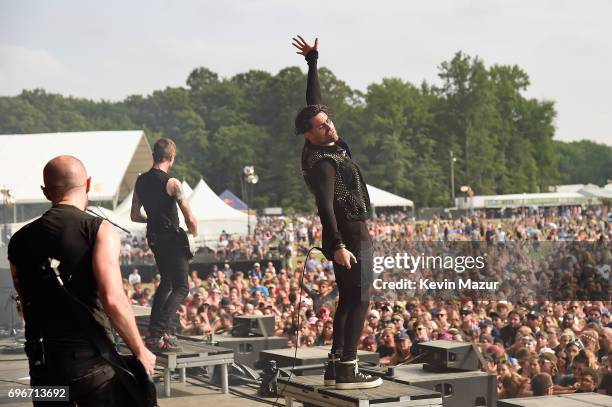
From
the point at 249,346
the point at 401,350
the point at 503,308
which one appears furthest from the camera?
the point at 503,308

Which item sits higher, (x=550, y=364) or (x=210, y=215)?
(x=210, y=215)

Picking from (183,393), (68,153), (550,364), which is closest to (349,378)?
(183,393)

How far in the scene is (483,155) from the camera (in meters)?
73.4

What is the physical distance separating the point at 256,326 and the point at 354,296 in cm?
403

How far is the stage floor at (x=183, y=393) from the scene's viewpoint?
6691 millimetres

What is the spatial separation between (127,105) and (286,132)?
7579 mm

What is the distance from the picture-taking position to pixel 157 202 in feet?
22.6

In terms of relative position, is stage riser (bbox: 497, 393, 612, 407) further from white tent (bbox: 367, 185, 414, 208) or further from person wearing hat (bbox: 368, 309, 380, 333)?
white tent (bbox: 367, 185, 414, 208)

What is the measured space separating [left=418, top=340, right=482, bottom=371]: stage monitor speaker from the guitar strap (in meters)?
3.07

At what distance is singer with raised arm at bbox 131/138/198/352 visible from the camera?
6.78 m

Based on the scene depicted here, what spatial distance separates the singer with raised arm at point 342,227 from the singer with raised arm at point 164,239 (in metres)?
2.03

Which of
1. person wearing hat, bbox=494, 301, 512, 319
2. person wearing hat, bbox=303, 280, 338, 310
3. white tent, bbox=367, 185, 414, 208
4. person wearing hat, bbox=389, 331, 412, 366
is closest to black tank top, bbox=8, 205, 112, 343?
person wearing hat, bbox=389, 331, 412, 366

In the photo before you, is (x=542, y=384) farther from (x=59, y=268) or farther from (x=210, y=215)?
(x=210, y=215)

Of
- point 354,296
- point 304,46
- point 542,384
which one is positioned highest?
point 304,46
